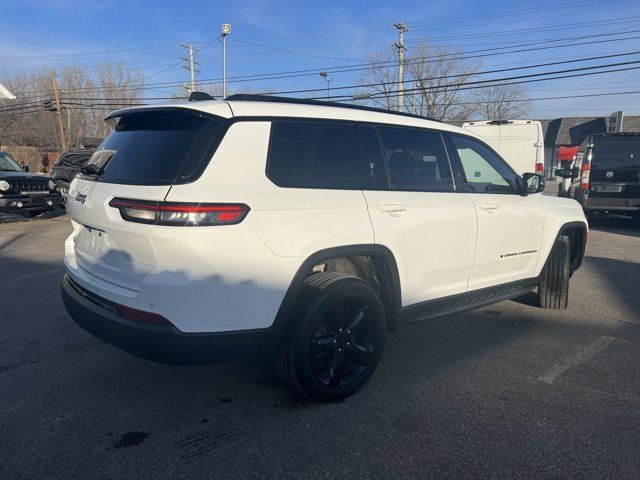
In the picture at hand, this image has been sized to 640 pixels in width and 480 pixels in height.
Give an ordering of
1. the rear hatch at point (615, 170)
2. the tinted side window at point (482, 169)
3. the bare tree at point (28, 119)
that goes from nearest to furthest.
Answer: the tinted side window at point (482, 169), the rear hatch at point (615, 170), the bare tree at point (28, 119)

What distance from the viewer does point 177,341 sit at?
8.74ft

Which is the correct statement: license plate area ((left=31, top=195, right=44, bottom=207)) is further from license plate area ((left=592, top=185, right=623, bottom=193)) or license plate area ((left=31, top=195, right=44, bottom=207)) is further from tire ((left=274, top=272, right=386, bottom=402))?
license plate area ((left=592, top=185, right=623, bottom=193))

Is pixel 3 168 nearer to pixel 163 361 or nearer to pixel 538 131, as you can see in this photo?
pixel 163 361

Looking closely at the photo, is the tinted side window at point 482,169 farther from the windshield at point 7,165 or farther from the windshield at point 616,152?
the windshield at point 7,165

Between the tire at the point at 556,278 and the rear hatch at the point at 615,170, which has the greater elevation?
the rear hatch at the point at 615,170

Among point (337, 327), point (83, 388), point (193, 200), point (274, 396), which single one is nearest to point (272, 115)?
point (193, 200)

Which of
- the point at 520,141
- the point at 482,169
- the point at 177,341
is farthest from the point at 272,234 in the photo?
the point at 520,141

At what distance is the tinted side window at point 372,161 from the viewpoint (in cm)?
342

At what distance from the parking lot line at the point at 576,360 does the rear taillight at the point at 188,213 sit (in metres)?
2.60

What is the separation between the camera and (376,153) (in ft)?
11.6

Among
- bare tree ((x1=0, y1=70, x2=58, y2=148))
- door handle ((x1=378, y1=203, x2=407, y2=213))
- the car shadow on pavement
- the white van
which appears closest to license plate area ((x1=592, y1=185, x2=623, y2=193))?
the white van

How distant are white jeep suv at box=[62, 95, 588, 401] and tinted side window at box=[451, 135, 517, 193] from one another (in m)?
0.18

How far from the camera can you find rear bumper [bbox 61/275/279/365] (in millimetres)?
2674

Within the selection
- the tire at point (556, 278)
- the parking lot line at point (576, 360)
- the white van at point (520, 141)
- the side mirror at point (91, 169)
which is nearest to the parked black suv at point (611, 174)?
the white van at point (520, 141)
